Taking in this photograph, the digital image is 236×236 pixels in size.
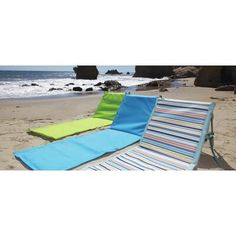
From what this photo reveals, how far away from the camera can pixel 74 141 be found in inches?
157

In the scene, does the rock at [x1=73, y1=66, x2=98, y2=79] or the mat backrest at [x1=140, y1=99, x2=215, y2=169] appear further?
the rock at [x1=73, y1=66, x2=98, y2=79]

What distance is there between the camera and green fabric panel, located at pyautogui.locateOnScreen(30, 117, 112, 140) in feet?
14.2

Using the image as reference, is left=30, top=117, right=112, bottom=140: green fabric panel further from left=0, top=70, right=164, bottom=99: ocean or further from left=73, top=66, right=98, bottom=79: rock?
left=73, top=66, right=98, bottom=79: rock

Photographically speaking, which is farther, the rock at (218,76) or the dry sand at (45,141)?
the rock at (218,76)

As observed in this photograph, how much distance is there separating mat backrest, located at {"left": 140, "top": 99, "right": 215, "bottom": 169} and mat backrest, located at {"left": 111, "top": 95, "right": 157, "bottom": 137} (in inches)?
21.0

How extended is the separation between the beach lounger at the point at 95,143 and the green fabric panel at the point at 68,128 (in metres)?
0.31

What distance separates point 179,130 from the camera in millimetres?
3439

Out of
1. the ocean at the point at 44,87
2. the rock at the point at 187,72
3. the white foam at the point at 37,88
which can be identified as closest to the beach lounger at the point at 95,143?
the ocean at the point at 44,87

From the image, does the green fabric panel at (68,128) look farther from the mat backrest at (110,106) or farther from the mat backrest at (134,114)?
the mat backrest at (134,114)

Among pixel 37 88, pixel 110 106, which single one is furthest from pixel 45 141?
pixel 37 88

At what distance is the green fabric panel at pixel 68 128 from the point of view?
4328mm

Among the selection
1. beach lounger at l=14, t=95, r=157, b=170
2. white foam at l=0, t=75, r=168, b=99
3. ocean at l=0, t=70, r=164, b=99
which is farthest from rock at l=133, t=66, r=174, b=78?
beach lounger at l=14, t=95, r=157, b=170

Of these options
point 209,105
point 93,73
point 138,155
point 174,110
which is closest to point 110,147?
point 138,155

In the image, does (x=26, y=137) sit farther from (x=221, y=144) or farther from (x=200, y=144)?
(x=221, y=144)
